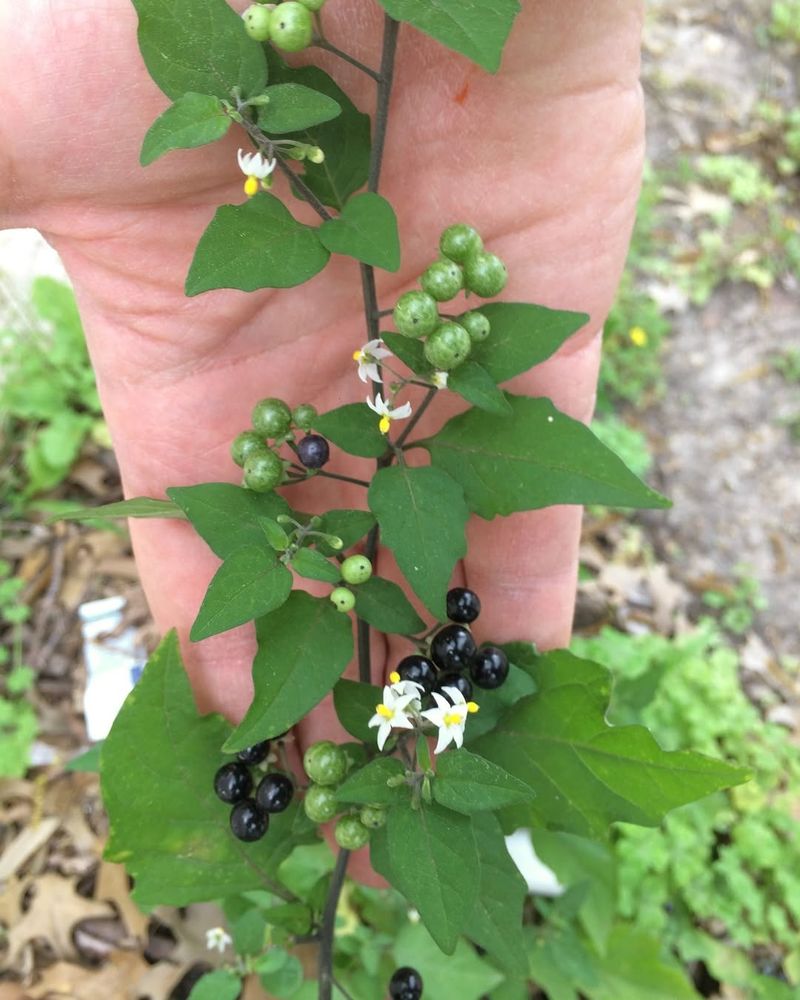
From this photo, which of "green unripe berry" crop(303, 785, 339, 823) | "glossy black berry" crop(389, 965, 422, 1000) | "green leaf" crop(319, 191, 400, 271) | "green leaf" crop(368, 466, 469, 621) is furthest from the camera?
"glossy black berry" crop(389, 965, 422, 1000)

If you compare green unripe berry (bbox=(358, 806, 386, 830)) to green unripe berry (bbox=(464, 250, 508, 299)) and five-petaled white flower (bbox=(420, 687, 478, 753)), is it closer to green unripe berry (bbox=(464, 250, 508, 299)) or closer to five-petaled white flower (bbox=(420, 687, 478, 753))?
five-petaled white flower (bbox=(420, 687, 478, 753))

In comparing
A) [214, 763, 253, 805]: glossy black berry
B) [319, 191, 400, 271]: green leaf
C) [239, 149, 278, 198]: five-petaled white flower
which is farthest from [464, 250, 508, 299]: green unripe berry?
[214, 763, 253, 805]: glossy black berry

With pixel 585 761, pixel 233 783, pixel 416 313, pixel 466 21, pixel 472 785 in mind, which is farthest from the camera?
pixel 233 783

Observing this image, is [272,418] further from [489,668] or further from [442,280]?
[489,668]

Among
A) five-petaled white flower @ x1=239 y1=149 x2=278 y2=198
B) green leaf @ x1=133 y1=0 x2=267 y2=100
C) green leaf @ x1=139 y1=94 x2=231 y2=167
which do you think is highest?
green leaf @ x1=133 y1=0 x2=267 y2=100

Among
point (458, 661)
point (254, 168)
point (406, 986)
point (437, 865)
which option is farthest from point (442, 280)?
point (406, 986)

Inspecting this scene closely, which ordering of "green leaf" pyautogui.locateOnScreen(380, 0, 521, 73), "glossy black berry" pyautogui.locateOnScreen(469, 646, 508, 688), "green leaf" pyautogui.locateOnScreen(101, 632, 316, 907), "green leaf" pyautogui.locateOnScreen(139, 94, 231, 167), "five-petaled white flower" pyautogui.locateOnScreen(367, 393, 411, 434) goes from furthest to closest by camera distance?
"green leaf" pyautogui.locateOnScreen(101, 632, 316, 907)
"glossy black berry" pyautogui.locateOnScreen(469, 646, 508, 688)
"five-petaled white flower" pyautogui.locateOnScreen(367, 393, 411, 434)
"green leaf" pyautogui.locateOnScreen(139, 94, 231, 167)
"green leaf" pyautogui.locateOnScreen(380, 0, 521, 73)

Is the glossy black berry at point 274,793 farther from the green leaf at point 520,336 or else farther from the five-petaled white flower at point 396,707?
the green leaf at point 520,336
